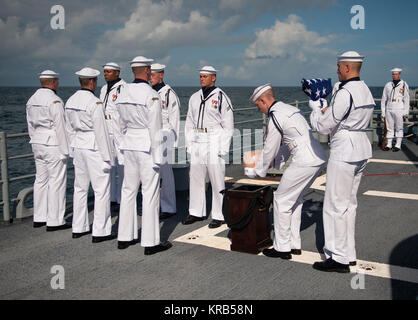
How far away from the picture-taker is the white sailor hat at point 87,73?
20.1 feet

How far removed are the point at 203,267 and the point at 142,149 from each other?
5.21 feet

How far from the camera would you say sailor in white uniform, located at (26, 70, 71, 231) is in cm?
663

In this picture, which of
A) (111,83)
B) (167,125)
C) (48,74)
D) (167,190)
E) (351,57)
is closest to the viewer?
(351,57)

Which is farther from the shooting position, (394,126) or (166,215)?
(394,126)

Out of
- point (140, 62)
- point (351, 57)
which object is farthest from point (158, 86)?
point (351, 57)

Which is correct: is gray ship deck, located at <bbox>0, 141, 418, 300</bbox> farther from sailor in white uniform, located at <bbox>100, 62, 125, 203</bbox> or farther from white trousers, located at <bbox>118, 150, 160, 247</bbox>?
sailor in white uniform, located at <bbox>100, 62, 125, 203</bbox>

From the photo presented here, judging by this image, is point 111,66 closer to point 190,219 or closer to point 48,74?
point 48,74

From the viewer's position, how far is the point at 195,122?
23.5 ft

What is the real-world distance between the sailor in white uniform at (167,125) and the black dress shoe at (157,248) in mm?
1626

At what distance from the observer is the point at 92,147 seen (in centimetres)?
616

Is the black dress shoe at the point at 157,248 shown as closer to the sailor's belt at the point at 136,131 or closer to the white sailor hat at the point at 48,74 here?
the sailor's belt at the point at 136,131

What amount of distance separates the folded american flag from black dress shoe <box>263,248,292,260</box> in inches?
70.1

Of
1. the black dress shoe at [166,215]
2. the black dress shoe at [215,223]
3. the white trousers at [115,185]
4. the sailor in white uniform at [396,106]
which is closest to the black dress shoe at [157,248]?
the black dress shoe at [215,223]
